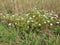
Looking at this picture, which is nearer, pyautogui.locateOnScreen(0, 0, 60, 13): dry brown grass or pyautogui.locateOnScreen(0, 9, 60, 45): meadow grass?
pyautogui.locateOnScreen(0, 9, 60, 45): meadow grass

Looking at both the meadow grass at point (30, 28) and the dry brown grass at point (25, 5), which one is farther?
the dry brown grass at point (25, 5)

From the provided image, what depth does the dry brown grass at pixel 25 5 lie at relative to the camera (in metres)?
5.12

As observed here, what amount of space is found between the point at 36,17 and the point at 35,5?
0.71 metres

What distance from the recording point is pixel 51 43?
3.97 meters

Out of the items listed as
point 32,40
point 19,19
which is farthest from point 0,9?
point 32,40

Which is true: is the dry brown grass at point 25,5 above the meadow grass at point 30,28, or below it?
above

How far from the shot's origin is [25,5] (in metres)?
5.25

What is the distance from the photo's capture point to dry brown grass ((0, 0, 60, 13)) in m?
5.12

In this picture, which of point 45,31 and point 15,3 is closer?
point 45,31

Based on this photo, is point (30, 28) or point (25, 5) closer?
point (30, 28)

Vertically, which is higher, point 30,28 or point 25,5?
point 25,5

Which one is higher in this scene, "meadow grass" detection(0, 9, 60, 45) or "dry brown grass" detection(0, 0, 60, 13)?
"dry brown grass" detection(0, 0, 60, 13)

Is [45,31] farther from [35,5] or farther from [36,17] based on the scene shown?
[35,5]

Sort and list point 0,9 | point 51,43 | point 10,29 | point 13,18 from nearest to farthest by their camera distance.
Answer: point 51,43
point 10,29
point 13,18
point 0,9
